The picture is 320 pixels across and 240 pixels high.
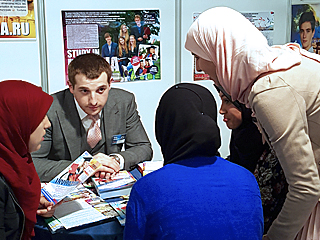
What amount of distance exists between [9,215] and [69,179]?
407 mm

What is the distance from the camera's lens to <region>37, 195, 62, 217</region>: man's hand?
1554 mm

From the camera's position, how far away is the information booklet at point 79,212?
4.88 feet

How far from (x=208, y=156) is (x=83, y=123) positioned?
1.32m

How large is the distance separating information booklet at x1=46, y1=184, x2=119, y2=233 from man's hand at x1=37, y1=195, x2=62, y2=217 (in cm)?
3

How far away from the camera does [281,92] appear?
1289 millimetres

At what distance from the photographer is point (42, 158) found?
2229mm

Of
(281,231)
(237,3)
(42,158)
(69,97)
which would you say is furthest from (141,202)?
(237,3)

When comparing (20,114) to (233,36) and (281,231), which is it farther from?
(281,231)

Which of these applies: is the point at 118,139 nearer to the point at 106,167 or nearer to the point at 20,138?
the point at 106,167

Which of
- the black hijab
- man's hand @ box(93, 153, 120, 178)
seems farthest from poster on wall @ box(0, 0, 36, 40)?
the black hijab

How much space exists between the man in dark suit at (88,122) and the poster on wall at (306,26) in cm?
262

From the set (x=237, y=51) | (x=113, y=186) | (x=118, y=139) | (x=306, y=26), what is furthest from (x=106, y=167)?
Answer: (x=306, y=26)

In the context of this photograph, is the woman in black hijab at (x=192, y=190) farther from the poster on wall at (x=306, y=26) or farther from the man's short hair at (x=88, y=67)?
the poster on wall at (x=306, y=26)

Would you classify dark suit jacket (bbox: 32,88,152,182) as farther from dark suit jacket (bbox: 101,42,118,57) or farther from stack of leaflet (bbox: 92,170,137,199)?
dark suit jacket (bbox: 101,42,118,57)
